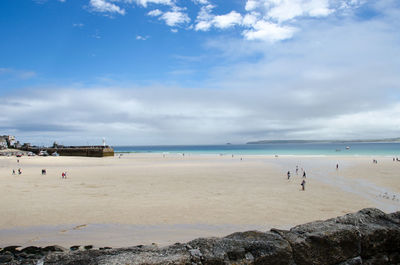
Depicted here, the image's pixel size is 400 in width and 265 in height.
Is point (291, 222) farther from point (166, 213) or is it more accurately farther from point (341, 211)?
point (166, 213)

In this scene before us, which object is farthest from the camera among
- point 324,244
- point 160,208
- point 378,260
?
point 160,208

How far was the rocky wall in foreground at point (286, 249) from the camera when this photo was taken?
2.49 metres

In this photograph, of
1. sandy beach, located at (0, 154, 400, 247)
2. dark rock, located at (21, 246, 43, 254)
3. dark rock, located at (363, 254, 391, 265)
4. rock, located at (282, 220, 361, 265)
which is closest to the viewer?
rock, located at (282, 220, 361, 265)

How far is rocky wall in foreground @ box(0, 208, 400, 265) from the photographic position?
2494mm

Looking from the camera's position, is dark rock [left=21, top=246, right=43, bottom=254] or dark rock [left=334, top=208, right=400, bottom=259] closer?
dark rock [left=334, top=208, right=400, bottom=259]

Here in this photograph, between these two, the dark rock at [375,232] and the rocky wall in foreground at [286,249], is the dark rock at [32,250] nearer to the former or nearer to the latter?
the rocky wall in foreground at [286,249]

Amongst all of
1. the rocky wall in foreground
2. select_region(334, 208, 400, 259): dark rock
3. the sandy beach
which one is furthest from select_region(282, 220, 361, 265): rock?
the sandy beach

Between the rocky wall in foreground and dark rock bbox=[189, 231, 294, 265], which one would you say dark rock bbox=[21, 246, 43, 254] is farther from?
dark rock bbox=[189, 231, 294, 265]

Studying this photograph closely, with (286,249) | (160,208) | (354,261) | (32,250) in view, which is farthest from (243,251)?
(160,208)

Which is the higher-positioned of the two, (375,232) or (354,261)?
(375,232)

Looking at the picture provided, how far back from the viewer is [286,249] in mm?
2744

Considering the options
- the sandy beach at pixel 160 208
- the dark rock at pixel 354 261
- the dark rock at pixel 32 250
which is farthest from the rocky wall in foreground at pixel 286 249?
the sandy beach at pixel 160 208

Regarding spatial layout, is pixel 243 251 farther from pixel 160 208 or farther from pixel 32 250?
pixel 160 208

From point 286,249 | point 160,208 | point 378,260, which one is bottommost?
point 160,208
